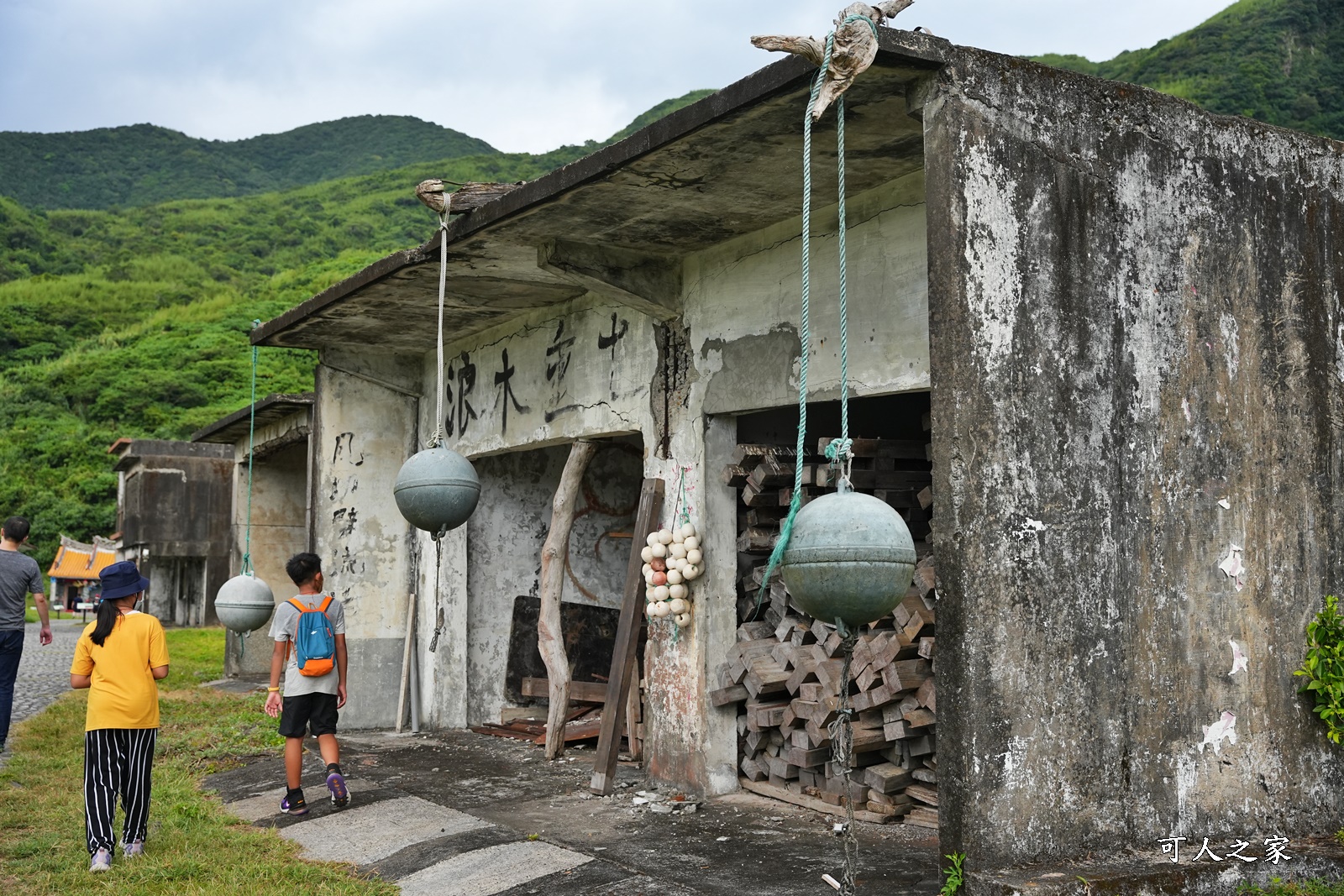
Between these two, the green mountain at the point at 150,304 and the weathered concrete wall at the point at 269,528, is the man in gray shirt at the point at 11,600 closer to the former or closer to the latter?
the weathered concrete wall at the point at 269,528

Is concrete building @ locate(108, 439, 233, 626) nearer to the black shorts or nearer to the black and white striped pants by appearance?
the black shorts

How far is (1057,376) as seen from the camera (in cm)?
481

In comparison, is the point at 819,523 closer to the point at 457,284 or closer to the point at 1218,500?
the point at 1218,500

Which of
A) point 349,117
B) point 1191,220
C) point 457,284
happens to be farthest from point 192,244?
point 1191,220

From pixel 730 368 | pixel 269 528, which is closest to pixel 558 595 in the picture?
pixel 730 368

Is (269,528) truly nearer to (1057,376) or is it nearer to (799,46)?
(799,46)

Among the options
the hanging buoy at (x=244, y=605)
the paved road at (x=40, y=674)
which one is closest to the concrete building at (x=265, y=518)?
the paved road at (x=40, y=674)

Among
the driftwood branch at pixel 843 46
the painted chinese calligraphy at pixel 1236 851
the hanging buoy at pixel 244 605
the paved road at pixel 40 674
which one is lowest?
the paved road at pixel 40 674

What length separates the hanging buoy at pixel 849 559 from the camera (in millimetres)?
4020

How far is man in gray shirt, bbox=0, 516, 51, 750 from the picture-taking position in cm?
828

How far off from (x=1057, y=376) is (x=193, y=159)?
300 feet

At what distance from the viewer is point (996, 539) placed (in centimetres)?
458

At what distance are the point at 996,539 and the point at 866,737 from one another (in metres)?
2.45

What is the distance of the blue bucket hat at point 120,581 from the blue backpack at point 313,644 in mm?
1054
